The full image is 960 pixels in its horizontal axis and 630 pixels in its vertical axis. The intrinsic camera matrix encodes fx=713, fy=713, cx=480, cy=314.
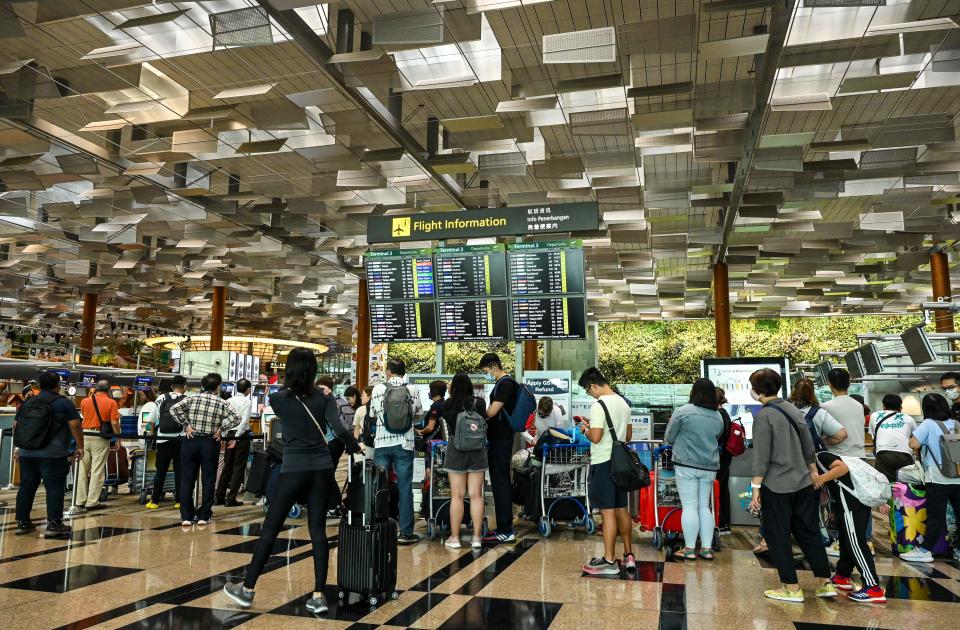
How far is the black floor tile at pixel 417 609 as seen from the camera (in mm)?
4035

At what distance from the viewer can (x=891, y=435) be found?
619 centimetres

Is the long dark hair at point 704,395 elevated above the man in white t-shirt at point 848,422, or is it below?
above

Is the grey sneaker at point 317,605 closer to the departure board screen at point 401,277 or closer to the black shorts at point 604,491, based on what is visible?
the black shorts at point 604,491

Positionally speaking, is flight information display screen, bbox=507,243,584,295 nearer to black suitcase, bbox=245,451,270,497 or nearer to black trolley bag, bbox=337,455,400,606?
black suitcase, bbox=245,451,270,497

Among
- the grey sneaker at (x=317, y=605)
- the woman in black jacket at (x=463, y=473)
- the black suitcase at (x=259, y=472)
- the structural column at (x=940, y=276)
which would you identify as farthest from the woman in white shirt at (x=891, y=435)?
the structural column at (x=940, y=276)

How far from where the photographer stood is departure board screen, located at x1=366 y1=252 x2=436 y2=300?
352 inches

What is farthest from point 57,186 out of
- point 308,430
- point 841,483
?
point 841,483

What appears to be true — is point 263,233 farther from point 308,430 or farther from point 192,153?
point 308,430

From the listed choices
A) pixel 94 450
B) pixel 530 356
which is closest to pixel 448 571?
pixel 94 450

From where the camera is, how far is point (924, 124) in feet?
30.0

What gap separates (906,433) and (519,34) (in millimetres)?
5349

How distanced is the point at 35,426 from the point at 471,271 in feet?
15.7

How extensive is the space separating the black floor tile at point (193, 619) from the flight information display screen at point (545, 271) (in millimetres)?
5140

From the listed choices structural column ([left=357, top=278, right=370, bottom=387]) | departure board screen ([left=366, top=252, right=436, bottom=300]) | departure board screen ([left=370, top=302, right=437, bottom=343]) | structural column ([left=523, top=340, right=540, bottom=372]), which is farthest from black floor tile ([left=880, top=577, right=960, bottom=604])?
structural column ([left=523, top=340, right=540, bottom=372])
